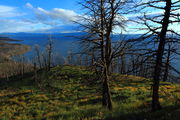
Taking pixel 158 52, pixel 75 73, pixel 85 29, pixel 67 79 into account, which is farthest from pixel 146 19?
pixel 75 73

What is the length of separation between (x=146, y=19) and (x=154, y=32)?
695 mm

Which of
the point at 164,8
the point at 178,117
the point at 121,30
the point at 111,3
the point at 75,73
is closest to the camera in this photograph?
the point at 178,117

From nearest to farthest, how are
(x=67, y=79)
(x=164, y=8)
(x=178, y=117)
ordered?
(x=178, y=117) → (x=164, y=8) → (x=67, y=79)

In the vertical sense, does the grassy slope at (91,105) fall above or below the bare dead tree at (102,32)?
below

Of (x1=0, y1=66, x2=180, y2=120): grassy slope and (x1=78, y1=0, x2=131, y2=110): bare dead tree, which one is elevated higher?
(x1=78, y1=0, x2=131, y2=110): bare dead tree

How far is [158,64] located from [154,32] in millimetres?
1462

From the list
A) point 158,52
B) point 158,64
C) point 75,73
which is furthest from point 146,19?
point 75,73

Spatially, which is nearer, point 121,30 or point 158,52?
point 158,52

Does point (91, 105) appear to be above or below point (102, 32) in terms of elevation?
below

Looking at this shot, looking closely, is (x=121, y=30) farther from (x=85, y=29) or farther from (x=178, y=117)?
(x=178, y=117)

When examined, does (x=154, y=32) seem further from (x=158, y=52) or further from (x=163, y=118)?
(x=163, y=118)

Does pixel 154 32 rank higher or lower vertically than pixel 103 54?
higher

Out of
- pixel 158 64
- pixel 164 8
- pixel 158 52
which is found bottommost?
pixel 158 64

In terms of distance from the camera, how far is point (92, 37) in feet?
29.3
